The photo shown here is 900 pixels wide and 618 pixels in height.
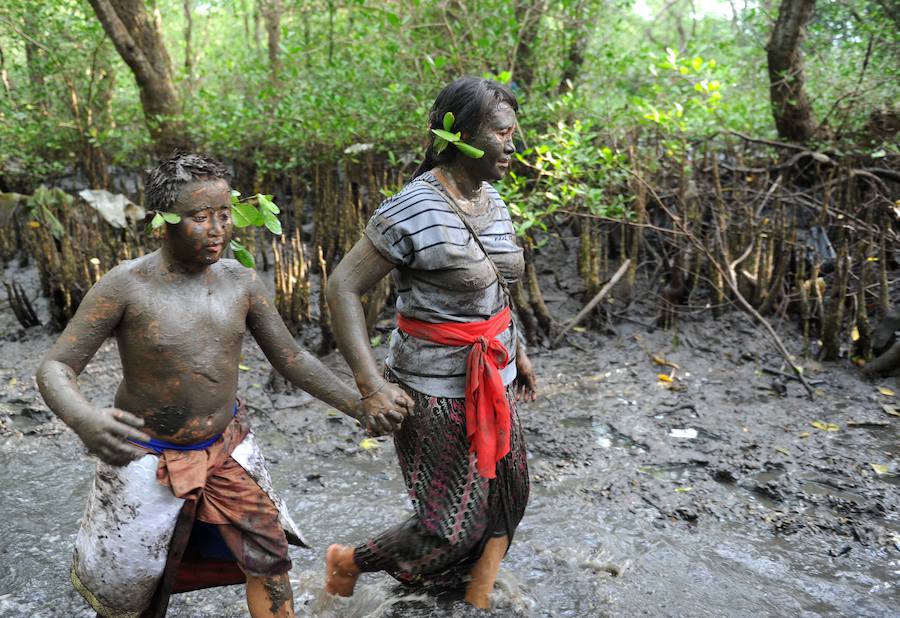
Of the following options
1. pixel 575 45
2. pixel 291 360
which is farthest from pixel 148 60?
pixel 291 360

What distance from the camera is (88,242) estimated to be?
6.64 m

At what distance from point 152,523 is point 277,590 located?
16.9 inches

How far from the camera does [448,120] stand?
2461 millimetres

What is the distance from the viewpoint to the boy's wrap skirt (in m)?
2.13

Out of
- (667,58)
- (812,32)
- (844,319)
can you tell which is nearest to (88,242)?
(667,58)

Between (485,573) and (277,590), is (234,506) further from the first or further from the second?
(485,573)

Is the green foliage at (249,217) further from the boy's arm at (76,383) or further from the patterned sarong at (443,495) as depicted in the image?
the patterned sarong at (443,495)

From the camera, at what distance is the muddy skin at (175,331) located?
207 cm

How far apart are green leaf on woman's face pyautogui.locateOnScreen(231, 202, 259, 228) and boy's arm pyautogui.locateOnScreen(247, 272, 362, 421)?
0.55ft

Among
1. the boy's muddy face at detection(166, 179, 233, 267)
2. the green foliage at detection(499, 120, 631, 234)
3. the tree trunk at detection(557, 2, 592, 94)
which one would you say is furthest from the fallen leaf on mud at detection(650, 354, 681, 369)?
the boy's muddy face at detection(166, 179, 233, 267)

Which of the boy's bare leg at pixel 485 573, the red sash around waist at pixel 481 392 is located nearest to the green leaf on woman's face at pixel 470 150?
the red sash around waist at pixel 481 392

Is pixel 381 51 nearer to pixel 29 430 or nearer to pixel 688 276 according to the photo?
pixel 688 276

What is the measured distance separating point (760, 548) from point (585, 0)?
221 inches

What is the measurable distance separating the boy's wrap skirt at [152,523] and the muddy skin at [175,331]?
10cm
